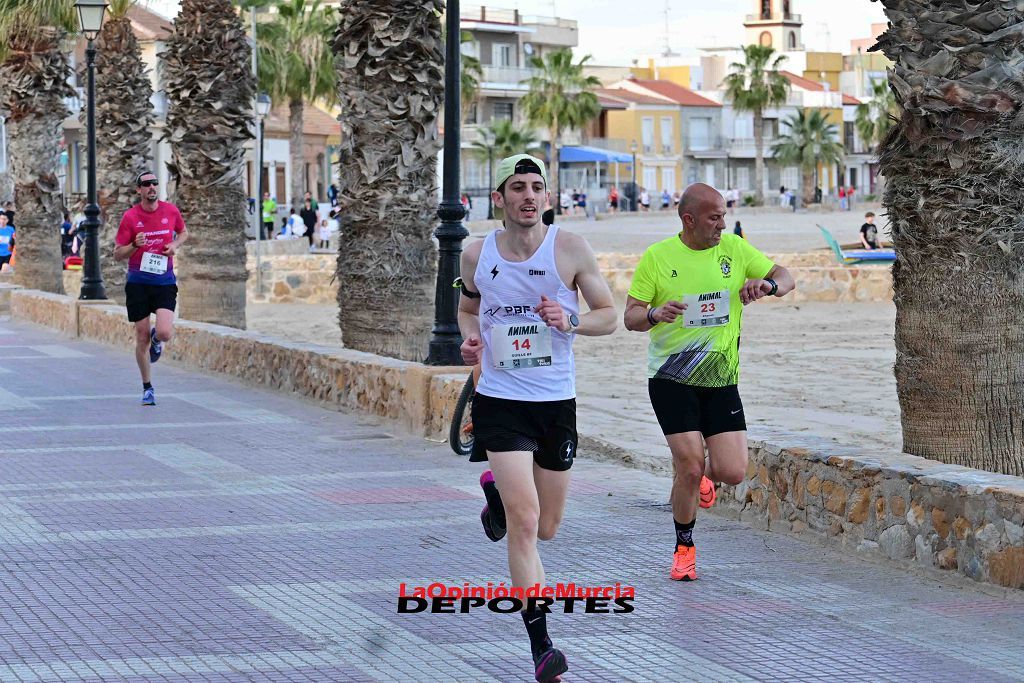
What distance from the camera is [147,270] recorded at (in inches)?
535

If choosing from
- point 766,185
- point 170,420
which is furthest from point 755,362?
point 766,185

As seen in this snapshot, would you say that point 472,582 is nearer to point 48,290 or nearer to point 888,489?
point 888,489

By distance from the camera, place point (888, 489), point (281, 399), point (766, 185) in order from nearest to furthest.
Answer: point (888, 489), point (281, 399), point (766, 185)

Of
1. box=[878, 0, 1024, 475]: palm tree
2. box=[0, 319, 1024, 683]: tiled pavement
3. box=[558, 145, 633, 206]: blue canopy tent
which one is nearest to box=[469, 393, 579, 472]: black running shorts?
box=[0, 319, 1024, 683]: tiled pavement

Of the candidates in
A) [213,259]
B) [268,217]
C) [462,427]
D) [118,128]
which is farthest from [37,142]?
[268,217]

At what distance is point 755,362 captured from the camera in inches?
760

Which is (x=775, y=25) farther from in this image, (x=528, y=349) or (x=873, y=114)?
(x=528, y=349)

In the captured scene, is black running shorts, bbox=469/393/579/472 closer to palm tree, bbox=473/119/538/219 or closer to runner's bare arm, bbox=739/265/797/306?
runner's bare arm, bbox=739/265/797/306

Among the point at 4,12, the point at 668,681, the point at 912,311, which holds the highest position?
the point at 4,12

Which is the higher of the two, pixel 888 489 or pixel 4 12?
pixel 4 12

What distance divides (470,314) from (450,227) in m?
6.10

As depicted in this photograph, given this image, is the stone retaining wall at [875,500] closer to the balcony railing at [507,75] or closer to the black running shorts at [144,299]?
the black running shorts at [144,299]

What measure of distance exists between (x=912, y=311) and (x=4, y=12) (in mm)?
21695

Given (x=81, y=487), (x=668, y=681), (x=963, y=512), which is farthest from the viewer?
(x=81, y=487)
